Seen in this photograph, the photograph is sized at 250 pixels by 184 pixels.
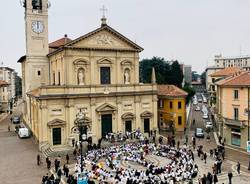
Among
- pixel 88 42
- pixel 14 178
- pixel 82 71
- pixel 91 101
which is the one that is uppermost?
pixel 88 42

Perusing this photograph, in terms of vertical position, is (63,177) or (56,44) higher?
(56,44)

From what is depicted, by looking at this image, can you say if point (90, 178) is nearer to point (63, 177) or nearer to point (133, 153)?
point (63, 177)

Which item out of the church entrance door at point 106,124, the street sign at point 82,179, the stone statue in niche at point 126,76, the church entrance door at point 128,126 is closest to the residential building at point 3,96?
the stone statue in niche at point 126,76

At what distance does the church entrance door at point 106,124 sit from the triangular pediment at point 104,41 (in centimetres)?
919

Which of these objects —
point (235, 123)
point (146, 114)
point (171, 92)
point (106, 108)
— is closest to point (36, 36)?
point (106, 108)

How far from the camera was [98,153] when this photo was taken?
29.2 m

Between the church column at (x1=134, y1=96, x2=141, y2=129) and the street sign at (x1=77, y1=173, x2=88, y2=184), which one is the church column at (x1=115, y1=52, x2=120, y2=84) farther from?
the street sign at (x1=77, y1=173, x2=88, y2=184)

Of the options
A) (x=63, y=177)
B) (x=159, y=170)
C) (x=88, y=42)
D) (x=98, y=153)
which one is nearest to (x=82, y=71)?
(x=88, y=42)

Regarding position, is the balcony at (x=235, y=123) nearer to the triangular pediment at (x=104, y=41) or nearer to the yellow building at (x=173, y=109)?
the yellow building at (x=173, y=109)

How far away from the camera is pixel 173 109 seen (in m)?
46.1

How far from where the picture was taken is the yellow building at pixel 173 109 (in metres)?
46.0

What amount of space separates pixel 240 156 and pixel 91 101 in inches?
736

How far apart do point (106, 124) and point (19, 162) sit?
12.6 metres

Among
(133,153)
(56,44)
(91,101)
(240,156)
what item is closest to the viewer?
(133,153)
